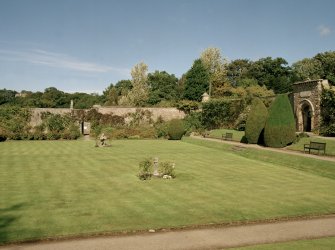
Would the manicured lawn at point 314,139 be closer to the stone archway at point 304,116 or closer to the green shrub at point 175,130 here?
the stone archway at point 304,116

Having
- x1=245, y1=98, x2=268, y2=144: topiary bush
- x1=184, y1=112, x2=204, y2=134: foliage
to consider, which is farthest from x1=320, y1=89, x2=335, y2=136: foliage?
x1=184, y1=112, x2=204, y2=134: foliage

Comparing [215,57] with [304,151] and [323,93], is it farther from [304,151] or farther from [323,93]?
[304,151]

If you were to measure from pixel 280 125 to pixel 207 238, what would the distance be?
1677cm

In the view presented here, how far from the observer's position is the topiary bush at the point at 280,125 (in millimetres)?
22797

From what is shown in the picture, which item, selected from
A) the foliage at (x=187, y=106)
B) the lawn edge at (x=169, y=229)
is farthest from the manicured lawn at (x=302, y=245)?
the foliage at (x=187, y=106)

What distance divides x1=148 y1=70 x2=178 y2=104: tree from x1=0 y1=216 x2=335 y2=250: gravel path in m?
59.8

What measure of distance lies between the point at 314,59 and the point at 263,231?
185 feet

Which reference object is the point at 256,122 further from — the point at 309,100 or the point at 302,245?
the point at 302,245

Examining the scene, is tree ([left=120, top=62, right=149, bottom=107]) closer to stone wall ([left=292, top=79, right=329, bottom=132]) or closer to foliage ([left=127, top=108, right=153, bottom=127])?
foliage ([left=127, top=108, right=153, bottom=127])

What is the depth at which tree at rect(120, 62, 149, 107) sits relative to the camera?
2315 inches

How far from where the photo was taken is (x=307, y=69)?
5888cm

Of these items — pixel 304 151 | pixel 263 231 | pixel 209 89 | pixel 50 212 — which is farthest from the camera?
pixel 209 89

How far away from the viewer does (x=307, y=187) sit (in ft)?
41.9

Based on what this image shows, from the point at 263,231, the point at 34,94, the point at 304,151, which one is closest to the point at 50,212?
the point at 263,231
